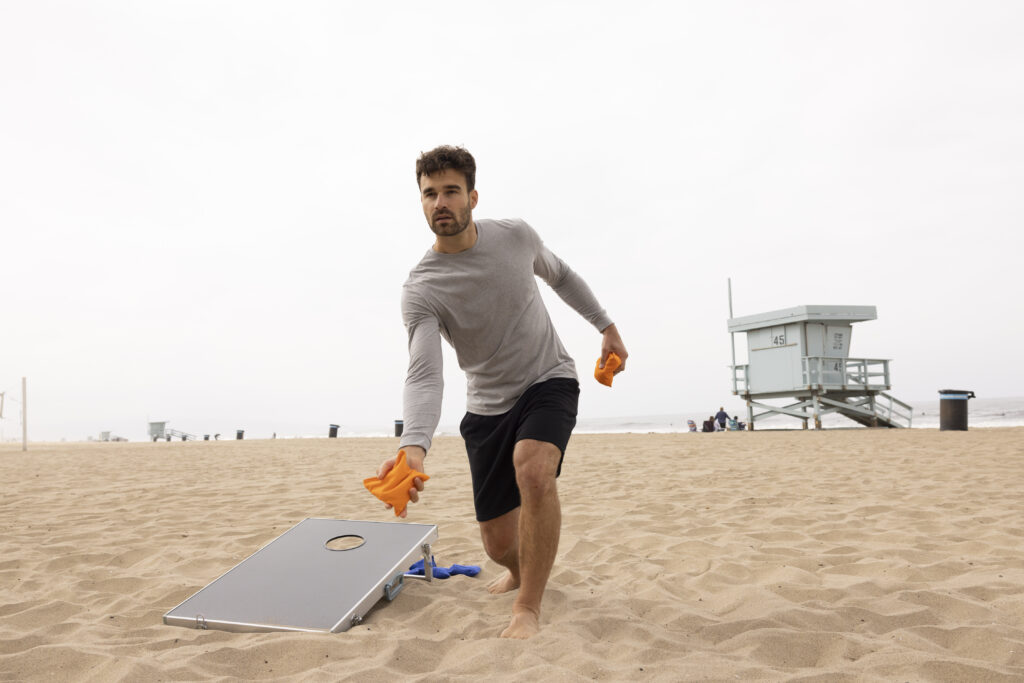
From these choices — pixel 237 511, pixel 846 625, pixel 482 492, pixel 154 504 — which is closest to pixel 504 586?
pixel 482 492

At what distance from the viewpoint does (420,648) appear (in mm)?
2166

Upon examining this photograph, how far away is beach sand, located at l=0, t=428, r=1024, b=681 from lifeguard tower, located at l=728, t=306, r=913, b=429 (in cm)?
1047

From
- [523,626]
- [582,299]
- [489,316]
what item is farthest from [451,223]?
[523,626]

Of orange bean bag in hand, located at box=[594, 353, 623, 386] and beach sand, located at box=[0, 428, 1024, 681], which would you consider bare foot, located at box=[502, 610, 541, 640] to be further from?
orange bean bag in hand, located at box=[594, 353, 623, 386]

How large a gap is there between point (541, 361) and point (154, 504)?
14.6ft

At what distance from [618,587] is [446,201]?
1.95 meters

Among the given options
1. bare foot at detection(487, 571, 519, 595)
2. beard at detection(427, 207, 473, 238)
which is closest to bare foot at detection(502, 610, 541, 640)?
bare foot at detection(487, 571, 519, 595)

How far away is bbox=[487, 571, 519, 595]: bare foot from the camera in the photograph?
291cm

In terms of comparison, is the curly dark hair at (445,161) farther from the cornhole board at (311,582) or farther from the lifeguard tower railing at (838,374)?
the lifeguard tower railing at (838,374)

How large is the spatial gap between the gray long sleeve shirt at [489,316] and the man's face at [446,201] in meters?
0.16

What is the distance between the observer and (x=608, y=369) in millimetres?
3074

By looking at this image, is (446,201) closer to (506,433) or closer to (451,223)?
(451,223)

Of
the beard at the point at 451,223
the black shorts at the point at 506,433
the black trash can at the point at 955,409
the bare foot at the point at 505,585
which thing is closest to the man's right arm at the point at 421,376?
the beard at the point at 451,223

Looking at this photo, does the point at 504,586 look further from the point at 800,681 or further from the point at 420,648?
the point at 800,681
